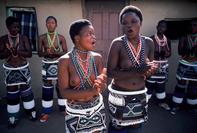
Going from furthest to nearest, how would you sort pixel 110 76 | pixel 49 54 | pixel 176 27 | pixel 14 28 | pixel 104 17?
1. pixel 176 27
2. pixel 104 17
3. pixel 49 54
4. pixel 14 28
5. pixel 110 76

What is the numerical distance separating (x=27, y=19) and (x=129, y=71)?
417 cm

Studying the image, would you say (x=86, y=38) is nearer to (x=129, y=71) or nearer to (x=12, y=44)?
(x=129, y=71)

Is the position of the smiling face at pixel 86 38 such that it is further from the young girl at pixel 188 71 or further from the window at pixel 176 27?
the window at pixel 176 27

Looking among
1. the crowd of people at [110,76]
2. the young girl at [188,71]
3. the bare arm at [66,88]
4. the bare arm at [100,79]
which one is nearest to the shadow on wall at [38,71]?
the young girl at [188,71]

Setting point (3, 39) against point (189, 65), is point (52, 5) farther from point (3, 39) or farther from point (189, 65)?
point (189, 65)

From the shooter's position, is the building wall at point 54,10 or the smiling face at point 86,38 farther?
the building wall at point 54,10

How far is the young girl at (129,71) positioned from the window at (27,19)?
3.75 meters

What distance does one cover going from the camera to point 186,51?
621cm

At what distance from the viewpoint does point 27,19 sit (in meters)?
6.89

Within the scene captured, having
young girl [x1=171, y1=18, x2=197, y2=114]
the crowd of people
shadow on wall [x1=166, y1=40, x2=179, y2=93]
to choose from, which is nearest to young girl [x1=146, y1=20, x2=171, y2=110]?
young girl [x1=171, y1=18, x2=197, y2=114]

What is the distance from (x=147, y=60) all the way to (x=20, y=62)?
2.92 metres

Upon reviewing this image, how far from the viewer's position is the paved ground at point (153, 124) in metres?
5.63

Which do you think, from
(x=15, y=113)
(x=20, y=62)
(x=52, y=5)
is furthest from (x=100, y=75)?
(x=52, y=5)

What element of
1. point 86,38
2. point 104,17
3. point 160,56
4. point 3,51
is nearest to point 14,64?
point 3,51
